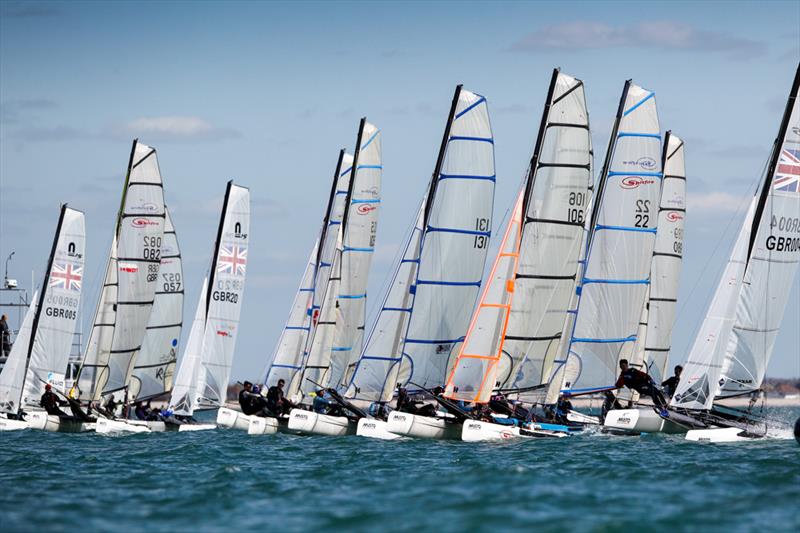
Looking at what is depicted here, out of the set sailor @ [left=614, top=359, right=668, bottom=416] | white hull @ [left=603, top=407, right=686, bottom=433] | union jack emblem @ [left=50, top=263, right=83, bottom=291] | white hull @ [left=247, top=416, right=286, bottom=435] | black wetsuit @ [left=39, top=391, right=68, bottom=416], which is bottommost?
black wetsuit @ [left=39, top=391, right=68, bottom=416]

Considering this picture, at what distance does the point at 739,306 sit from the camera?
1232 inches

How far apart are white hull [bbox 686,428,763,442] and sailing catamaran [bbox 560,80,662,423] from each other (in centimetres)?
435

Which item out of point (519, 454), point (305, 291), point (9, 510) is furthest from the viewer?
point (305, 291)

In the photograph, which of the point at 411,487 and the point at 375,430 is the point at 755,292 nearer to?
the point at 375,430

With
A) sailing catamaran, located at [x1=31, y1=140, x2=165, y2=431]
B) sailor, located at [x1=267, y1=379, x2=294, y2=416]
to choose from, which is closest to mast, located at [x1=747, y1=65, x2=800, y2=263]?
sailor, located at [x1=267, y1=379, x2=294, y2=416]

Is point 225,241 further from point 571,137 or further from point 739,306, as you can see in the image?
point 739,306

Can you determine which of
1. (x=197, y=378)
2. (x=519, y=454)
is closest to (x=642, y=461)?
(x=519, y=454)

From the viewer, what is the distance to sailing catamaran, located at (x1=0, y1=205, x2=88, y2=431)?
40.6 meters

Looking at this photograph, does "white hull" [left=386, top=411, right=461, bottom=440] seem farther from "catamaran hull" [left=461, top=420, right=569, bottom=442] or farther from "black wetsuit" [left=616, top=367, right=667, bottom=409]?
"black wetsuit" [left=616, top=367, right=667, bottom=409]

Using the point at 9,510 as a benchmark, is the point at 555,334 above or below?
above

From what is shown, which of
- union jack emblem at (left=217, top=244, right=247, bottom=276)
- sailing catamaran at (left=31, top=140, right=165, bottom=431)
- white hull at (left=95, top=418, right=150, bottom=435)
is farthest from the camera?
sailing catamaran at (left=31, top=140, right=165, bottom=431)

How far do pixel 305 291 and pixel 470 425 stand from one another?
17.3 metres

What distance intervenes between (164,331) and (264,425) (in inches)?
390

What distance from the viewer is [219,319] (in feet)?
139
